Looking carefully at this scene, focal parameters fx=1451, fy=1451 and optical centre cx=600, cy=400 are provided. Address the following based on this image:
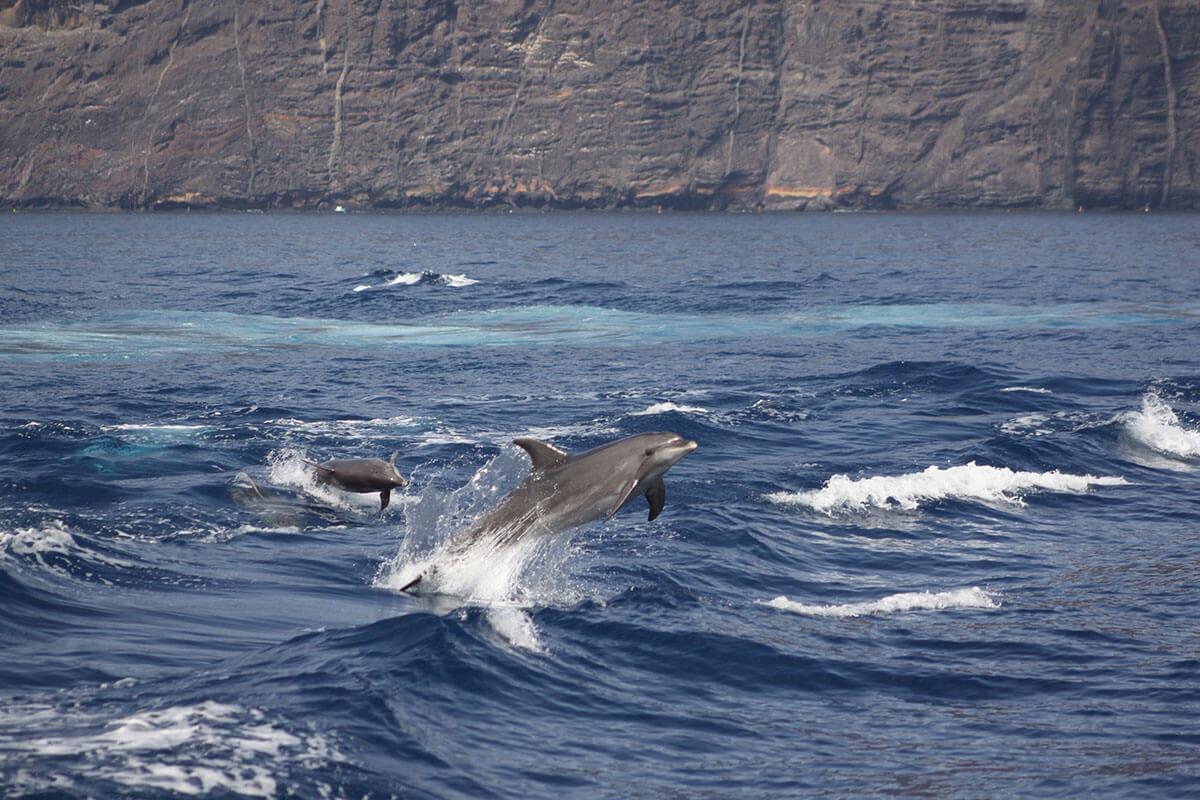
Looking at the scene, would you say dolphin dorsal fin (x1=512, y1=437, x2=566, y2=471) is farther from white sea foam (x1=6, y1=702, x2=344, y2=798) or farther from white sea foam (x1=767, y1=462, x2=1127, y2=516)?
white sea foam (x1=767, y1=462, x2=1127, y2=516)

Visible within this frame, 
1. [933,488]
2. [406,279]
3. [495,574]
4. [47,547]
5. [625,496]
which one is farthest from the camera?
[406,279]

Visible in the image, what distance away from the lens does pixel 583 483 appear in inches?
532

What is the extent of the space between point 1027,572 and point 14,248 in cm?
9015

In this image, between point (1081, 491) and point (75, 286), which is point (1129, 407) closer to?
point (1081, 491)

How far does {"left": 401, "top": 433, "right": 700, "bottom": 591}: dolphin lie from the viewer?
13.3 meters

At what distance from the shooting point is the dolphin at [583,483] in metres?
13.3

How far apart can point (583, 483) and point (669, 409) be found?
1411 centimetres

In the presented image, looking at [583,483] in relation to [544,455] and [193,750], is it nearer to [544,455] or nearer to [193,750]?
[544,455]

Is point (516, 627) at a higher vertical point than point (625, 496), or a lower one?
lower

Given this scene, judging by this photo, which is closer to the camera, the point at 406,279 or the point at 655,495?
the point at 655,495

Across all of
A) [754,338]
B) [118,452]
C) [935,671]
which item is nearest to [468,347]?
[754,338]

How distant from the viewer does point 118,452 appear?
22328 millimetres

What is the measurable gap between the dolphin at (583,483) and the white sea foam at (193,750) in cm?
377

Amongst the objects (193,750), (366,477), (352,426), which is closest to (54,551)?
(366,477)
